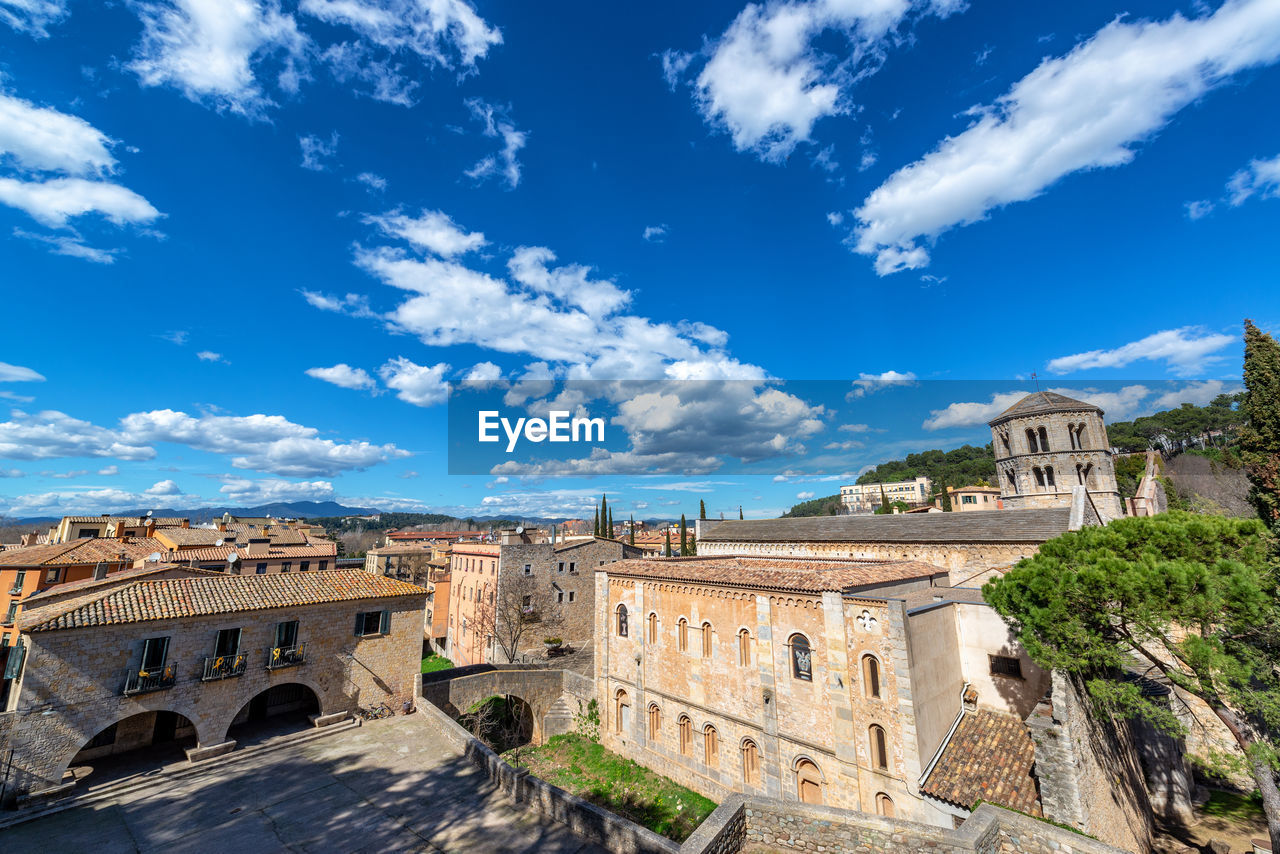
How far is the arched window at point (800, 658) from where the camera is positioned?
57.3 feet

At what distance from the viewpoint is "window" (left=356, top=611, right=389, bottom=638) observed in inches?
730

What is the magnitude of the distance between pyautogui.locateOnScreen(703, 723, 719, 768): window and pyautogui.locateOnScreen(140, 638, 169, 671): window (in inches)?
753

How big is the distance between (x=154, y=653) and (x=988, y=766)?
82.1ft

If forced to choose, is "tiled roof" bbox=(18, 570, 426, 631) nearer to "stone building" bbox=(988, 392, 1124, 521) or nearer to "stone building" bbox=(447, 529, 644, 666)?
"stone building" bbox=(447, 529, 644, 666)

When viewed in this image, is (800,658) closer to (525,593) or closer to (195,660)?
(195,660)

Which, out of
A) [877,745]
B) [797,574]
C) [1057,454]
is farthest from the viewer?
[1057,454]

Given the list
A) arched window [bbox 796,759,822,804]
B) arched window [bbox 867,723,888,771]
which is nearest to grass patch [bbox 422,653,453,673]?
arched window [bbox 796,759,822,804]

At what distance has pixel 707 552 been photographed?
37.3m

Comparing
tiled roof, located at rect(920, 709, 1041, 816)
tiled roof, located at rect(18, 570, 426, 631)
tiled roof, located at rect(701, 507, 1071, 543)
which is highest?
tiled roof, located at rect(701, 507, 1071, 543)

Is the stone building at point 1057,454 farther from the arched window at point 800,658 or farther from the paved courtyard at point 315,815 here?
the paved courtyard at point 315,815

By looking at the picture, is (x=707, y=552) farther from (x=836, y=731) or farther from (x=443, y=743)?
(x=443, y=743)

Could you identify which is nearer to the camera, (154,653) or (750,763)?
(154,653)

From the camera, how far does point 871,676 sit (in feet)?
50.9

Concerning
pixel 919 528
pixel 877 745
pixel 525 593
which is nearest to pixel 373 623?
pixel 877 745
